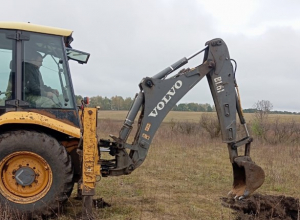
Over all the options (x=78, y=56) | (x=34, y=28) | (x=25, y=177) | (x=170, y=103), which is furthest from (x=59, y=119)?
(x=170, y=103)

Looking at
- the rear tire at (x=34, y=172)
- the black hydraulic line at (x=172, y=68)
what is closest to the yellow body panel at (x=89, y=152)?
the rear tire at (x=34, y=172)

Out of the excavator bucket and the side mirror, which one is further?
the side mirror

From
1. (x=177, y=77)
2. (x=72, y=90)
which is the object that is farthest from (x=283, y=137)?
(x=72, y=90)

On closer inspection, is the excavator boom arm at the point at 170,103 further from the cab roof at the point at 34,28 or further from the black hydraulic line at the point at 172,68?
the cab roof at the point at 34,28

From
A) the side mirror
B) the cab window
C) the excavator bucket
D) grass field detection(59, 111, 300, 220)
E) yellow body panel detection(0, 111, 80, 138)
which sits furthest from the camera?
the side mirror

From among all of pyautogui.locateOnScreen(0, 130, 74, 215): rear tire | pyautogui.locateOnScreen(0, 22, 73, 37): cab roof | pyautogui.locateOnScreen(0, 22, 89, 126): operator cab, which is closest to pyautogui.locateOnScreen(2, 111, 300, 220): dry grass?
pyautogui.locateOnScreen(0, 130, 74, 215): rear tire

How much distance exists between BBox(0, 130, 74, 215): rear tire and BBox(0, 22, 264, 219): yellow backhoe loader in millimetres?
12

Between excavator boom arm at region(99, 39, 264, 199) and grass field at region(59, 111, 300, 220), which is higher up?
excavator boom arm at region(99, 39, 264, 199)

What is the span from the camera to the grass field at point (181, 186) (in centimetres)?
553

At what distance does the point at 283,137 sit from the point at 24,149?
640 inches

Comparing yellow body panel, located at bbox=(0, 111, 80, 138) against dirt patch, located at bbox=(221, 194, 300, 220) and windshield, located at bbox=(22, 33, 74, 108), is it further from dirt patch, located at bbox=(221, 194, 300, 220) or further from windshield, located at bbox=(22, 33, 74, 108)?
dirt patch, located at bbox=(221, 194, 300, 220)

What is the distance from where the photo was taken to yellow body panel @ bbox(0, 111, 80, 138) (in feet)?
15.3

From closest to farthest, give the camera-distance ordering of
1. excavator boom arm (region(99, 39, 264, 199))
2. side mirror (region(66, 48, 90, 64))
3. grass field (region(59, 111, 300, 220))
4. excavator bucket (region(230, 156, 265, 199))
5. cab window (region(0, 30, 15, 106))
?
cab window (region(0, 30, 15, 106))
excavator boom arm (region(99, 39, 264, 199))
grass field (region(59, 111, 300, 220))
excavator bucket (region(230, 156, 265, 199))
side mirror (region(66, 48, 90, 64))

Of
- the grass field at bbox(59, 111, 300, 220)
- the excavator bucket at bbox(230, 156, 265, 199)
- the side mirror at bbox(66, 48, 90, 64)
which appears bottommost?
the grass field at bbox(59, 111, 300, 220)
